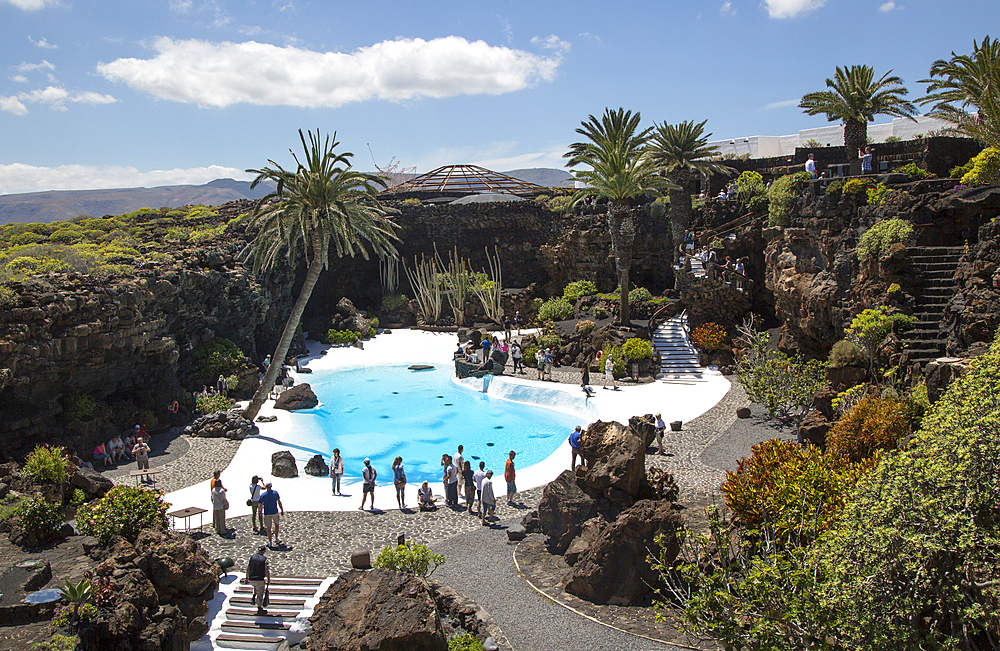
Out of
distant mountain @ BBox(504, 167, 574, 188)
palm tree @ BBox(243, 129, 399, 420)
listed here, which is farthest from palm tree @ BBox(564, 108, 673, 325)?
distant mountain @ BBox(504, 167, 574, 188)

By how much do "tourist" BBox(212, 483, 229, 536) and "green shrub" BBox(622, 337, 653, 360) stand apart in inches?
617

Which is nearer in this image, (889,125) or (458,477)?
→ (458,477)

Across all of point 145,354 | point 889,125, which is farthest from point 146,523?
point 889,125

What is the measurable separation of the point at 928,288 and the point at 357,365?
76.9 ft

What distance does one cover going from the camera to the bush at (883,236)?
16.9 meters

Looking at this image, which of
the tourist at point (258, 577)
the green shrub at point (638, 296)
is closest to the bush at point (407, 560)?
the tourist at point (258, 577)

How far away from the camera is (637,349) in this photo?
2462 cm

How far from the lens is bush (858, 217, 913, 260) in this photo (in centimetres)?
1691

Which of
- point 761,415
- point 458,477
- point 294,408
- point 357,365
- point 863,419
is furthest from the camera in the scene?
point 357,365

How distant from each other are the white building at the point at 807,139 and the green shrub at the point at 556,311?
21972 mm

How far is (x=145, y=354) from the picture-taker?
68.1 feet

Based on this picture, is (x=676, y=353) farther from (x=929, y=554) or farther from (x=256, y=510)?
(x=929, y=554)

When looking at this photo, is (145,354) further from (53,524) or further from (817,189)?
(817,189)

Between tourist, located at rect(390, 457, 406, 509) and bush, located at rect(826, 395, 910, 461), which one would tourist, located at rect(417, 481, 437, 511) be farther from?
bush, located at rect(826, 395, 910, 461)
